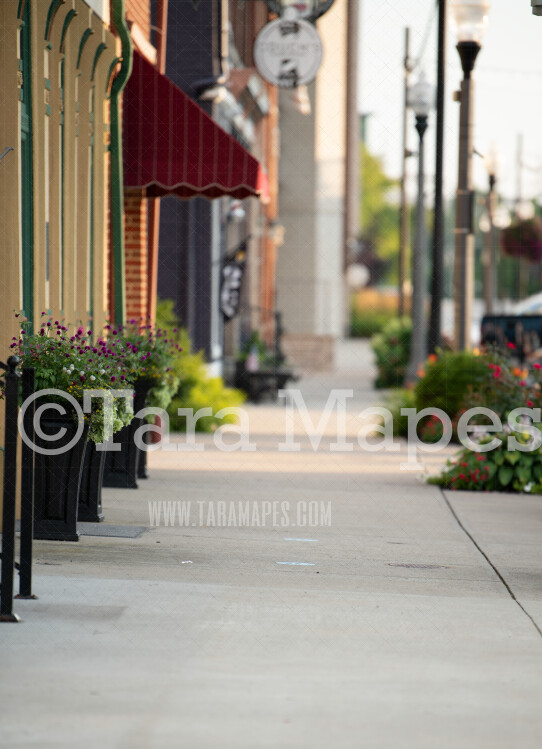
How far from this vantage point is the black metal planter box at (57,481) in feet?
23.4

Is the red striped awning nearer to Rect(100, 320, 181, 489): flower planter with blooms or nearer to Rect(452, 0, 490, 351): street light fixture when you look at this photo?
Rect(100, 320, 181, 489): flower planter with blooms

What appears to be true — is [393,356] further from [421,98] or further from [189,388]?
[189,388]

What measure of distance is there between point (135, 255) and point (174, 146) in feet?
6.36

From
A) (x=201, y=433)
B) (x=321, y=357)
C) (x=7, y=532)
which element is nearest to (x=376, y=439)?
(x=201, y=433)

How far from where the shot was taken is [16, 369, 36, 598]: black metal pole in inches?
219

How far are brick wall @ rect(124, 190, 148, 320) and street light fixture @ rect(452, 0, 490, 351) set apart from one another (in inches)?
149

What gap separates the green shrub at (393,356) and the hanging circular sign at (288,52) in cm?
969

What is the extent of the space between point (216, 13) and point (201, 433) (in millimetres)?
6661

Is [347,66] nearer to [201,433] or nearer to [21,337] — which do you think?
[201,433]

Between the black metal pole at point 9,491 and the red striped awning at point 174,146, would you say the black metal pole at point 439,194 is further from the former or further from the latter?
the black metal pole at point 9,491

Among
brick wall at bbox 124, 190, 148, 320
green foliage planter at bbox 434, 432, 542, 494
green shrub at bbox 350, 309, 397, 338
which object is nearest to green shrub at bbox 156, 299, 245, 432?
brick wall at bbox 124, 190, 148, 320

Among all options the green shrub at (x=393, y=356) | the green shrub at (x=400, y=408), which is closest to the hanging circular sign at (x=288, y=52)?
the green shrub at (x=400, y=408)

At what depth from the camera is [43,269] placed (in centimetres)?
869

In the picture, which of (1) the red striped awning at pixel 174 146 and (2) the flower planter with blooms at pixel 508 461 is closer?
(2) the flower planter with blooms at pixel 508 461
